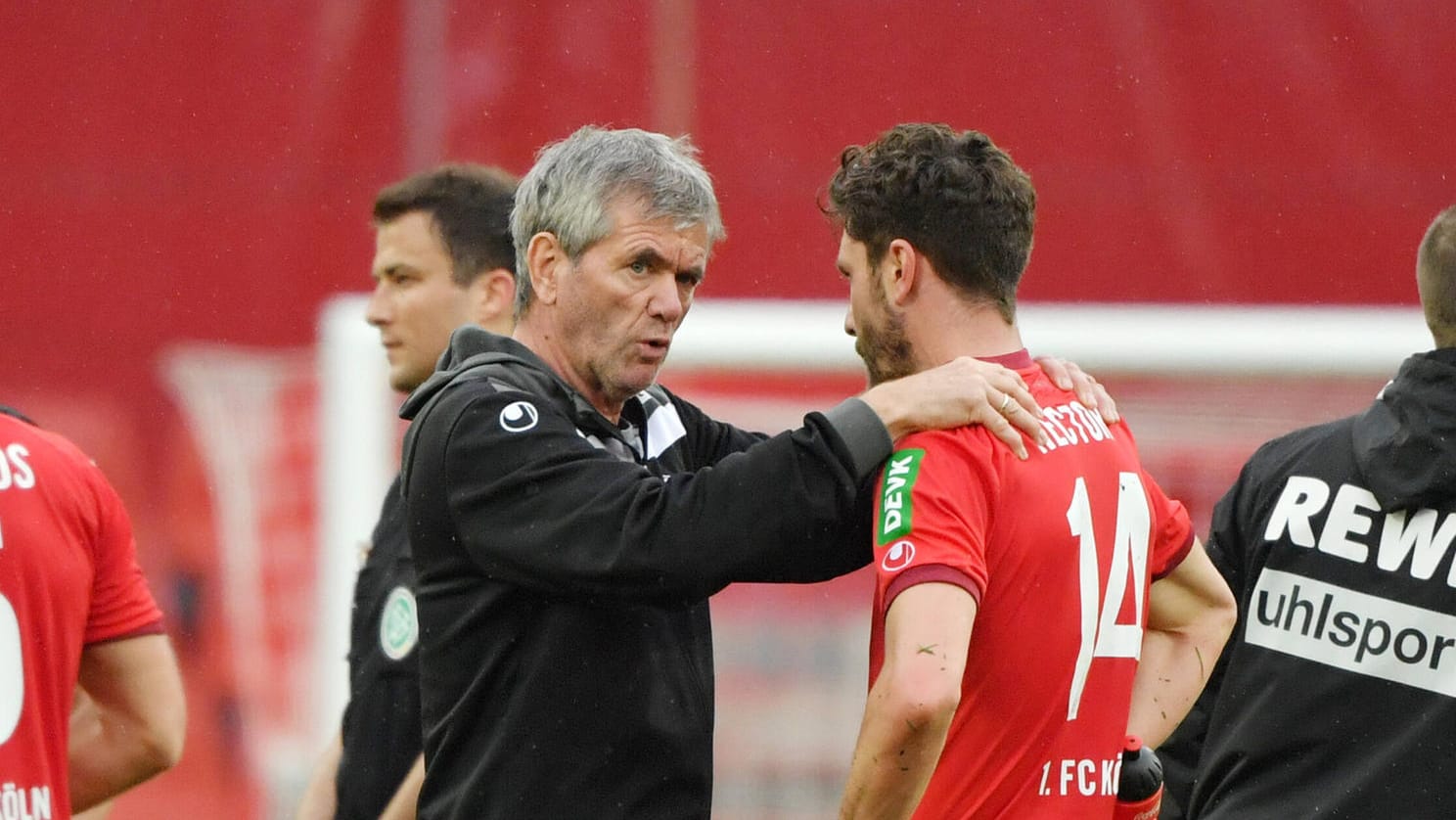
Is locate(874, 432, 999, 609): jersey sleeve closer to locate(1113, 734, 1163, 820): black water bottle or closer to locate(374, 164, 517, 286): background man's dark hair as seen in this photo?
locate(1113, 734, 1163, 820): black water bottle

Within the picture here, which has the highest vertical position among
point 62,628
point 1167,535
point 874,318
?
point 874,318

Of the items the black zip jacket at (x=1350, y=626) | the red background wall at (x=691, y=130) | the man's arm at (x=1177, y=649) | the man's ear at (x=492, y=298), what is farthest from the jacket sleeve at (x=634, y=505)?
the red background wall at (x=691, y=130)

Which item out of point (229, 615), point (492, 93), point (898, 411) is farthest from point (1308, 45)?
point (898, 411)

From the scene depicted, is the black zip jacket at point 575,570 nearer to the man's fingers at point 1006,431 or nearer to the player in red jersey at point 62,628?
the man's fingers at point 1006,431

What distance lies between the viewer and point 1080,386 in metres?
2.43

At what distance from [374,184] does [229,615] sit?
6.43 ft

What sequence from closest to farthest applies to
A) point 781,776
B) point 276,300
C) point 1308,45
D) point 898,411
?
point 898,411 < point 781,776 < point 276,300 < point 1308,45

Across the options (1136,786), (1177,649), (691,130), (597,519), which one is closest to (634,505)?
(597,519)

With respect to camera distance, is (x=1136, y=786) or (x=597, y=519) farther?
(x=1136, y=786)

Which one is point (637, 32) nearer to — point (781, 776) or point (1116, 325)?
point (1116, 325)

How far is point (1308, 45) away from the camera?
777 centimetres

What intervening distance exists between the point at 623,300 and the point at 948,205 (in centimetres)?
49

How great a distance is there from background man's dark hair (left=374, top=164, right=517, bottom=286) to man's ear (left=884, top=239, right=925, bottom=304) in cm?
148

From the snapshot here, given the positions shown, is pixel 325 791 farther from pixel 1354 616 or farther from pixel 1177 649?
pixel 1354 616
